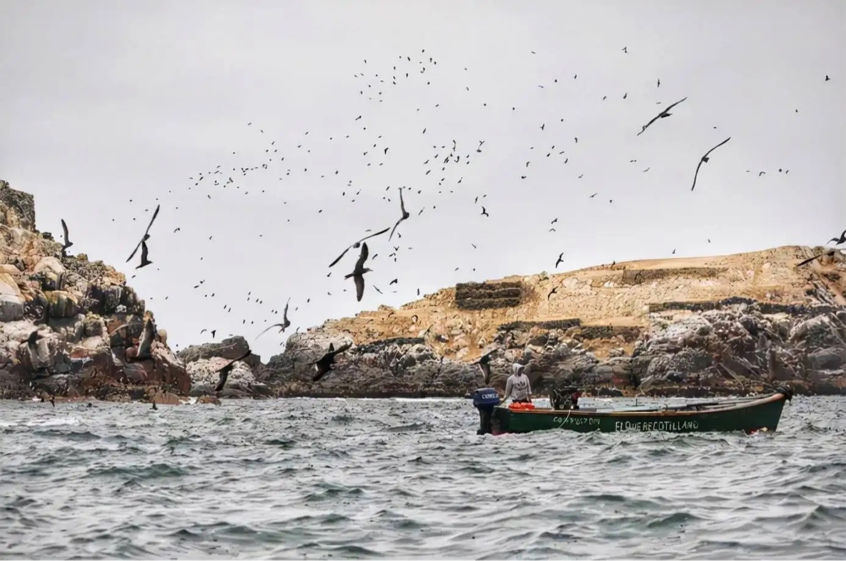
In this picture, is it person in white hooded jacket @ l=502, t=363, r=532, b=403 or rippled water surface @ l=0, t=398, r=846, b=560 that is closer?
rippled water surface @ l=0, t=398, r=846, b=560

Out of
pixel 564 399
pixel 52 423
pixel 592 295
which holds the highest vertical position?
pixel 592 295

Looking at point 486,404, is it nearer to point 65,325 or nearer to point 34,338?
point 34,338

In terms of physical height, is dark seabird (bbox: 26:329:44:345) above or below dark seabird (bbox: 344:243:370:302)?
above

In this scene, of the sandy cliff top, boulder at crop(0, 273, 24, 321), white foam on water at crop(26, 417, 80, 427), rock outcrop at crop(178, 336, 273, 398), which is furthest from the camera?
the sandy cliff top

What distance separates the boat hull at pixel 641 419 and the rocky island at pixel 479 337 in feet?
177

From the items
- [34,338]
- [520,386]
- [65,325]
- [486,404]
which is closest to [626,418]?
[520,386]

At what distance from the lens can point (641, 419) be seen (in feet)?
114

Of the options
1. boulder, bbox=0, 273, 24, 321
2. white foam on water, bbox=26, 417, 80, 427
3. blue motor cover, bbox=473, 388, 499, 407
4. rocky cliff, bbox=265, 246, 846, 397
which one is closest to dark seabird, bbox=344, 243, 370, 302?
blue motor cover, bbox=473, 388, 499, 407

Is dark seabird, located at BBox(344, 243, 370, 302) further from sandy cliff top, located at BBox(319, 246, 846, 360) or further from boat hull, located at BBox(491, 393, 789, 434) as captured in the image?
sandy cliff top, located at BBox(319, 246, 846, 360)

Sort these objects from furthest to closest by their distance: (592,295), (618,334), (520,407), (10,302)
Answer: (592,295)
(618,334)
(10,302)
(520,407)

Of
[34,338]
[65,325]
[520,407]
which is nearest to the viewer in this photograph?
[520,407]

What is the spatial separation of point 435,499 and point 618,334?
126333 mm

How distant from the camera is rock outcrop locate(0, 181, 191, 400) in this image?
97.8 meters

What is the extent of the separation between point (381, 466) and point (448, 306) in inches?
6050
